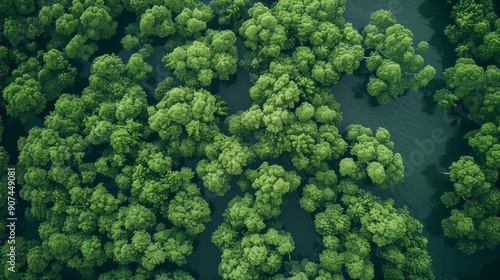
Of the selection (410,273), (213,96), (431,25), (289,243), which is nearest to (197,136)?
(213,96)

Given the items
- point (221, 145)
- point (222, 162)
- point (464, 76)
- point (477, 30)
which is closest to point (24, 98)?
point (221, 145)

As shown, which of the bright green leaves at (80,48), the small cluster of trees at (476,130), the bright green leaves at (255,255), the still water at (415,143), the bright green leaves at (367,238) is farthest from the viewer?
the still water at (415,143)

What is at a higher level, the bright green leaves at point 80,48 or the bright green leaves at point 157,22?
the bright green leaves at point 157,22

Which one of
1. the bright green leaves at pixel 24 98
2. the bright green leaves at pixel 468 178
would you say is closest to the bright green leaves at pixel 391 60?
the bright green leaves at pixel 468 178

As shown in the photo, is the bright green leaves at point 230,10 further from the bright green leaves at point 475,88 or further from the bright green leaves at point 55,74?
the bright green leaves at point 475,88

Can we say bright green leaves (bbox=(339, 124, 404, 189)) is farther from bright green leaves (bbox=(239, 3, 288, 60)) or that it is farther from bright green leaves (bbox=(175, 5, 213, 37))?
bright green leaves (bbox=(175, 5, 213, 37))

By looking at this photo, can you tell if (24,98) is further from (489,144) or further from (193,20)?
(489,144)
